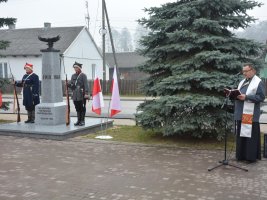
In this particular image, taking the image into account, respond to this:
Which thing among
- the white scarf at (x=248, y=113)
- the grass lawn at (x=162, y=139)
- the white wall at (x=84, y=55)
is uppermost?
the white wall at (x=84, y=55)

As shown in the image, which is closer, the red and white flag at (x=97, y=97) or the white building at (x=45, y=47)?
the red and white flag at (x=97, y=97)

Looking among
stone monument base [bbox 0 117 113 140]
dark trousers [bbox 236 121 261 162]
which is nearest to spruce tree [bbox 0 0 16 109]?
stone monument base [bbox 0 117 113 140]

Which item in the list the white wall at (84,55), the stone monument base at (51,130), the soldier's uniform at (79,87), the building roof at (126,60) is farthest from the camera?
the building roof at (126,60)

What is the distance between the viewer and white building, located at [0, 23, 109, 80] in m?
39.5

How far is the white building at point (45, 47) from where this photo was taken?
3950 centimetres

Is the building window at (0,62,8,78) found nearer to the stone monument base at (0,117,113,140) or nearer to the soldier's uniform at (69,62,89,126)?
the stone monument base at (0,117,113,140)

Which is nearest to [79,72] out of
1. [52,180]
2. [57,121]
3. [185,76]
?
[57,121]

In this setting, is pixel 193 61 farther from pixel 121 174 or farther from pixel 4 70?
pixel 4 70

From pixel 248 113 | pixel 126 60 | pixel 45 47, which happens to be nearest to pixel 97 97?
pixel 248 113

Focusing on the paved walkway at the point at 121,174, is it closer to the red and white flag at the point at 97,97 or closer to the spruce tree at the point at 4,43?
the red and white flag at the point at 97,97

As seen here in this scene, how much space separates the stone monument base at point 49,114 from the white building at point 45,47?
2456 centimetres

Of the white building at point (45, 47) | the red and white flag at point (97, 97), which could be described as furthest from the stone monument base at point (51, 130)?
the white building at point (45, 47)

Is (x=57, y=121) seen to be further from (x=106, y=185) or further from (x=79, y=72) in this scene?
(x=106, y=185)

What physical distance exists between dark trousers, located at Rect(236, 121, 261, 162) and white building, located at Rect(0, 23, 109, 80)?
3012cm
